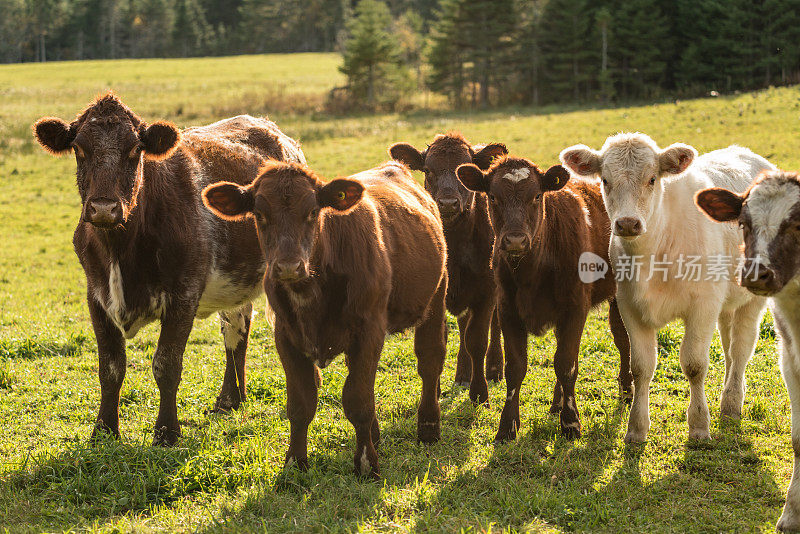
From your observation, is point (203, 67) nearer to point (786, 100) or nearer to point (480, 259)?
point (786, 100)

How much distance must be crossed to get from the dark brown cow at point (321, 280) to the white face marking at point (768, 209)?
8.10 feet

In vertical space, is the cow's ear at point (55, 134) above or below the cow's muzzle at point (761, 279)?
above

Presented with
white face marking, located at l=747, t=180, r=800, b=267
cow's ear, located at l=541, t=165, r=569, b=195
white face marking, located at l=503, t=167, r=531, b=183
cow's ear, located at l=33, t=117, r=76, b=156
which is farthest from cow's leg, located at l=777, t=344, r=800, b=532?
cow's ear, located at l=33, t=117, r=76, b=156

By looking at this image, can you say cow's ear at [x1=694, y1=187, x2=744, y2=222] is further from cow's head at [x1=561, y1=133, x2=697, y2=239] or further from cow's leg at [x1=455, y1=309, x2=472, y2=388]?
cow's leg at [x1=455, y1=309, x2=472, y2=388]

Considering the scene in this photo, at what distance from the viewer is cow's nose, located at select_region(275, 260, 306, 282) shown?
15.7 feet

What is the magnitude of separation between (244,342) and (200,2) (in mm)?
121720

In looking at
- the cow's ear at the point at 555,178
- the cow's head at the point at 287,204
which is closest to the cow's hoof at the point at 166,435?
the cow's head at the point at 287,204

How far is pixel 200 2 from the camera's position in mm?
118438

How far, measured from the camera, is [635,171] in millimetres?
6148

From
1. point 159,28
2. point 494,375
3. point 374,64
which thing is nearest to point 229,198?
point 494,375

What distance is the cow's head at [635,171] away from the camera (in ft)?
20.0

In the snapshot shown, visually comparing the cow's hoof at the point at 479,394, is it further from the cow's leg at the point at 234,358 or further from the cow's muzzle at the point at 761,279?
the cow's muzzle at the point at 761,279

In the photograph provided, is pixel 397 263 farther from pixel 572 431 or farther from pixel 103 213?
pixel 103 213

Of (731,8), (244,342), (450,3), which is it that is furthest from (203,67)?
(244,342)
